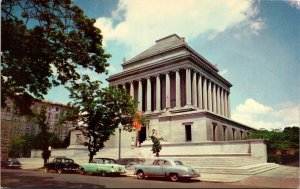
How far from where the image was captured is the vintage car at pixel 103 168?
74.2ft

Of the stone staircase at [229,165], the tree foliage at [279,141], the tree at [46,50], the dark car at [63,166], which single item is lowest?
the dark car at [63,166]

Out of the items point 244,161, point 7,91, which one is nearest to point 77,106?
point 7,91

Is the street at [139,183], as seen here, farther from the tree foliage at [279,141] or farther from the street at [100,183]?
the tree foliage at [279,141]

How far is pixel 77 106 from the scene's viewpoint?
30984 millimetres

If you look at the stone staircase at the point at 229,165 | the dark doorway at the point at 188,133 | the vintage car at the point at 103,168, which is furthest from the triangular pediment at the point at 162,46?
the vintage car at the point at 103,168

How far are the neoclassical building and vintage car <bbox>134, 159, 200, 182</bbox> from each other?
19209 millimetres

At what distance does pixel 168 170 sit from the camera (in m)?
19.2

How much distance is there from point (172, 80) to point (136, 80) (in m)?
7.88

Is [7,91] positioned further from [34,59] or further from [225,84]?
[225,84]

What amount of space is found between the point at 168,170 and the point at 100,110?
45.0ft

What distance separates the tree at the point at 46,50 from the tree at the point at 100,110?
1329 centimetres

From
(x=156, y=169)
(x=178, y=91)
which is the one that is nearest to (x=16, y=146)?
(x=178, y=91)

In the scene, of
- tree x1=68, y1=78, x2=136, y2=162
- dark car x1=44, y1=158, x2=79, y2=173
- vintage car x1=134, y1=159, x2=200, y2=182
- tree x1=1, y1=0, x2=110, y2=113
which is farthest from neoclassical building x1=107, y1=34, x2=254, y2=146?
tree x1=1, y1=0, x2=110, y2=113

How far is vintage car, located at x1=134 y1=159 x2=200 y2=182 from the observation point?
1842cm
